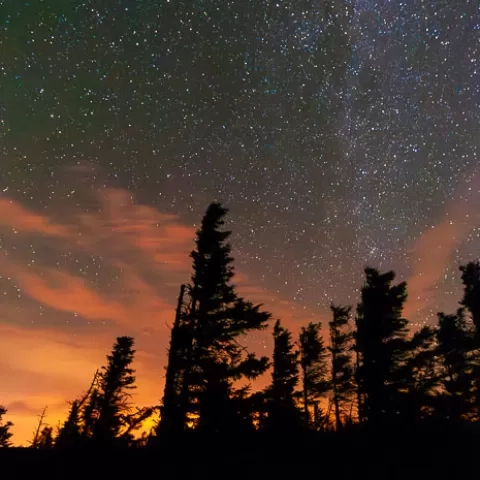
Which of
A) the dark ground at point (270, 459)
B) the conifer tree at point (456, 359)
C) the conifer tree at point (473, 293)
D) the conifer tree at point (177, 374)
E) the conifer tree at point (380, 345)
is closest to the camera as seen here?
the dark ground at point (270, 459)

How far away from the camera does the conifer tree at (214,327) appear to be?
16109mm

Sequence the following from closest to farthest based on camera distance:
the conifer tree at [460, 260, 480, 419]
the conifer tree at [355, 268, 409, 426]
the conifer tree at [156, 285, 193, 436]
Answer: the conifer tree at [156, 285, 193, 436] → the conifer tree at [355, 268, 409, 426] → the conifer tree at [460, 260, 480, 419]

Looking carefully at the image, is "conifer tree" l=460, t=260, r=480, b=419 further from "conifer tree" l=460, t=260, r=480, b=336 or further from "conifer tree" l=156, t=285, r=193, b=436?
"conifer tree" l=156, t=285, r=193, b=436

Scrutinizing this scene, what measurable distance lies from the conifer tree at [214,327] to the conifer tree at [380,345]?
8825mm

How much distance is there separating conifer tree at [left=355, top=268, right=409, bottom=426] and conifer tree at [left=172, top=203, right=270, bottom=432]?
29.0ft

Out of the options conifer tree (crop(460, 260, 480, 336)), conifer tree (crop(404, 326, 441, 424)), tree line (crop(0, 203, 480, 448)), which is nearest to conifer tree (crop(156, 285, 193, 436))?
tree line (crop(0, 203, 480, 448))

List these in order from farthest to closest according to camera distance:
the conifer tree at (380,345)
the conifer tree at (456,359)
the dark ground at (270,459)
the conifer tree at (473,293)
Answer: the conifer tree at (456,359) → the conifer tree at (473,293) → the conifer tree at (380,345) → the dark ground at (270,459)

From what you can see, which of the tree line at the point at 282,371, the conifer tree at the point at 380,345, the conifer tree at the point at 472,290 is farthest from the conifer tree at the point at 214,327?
the conifer tree at the point at 472,290

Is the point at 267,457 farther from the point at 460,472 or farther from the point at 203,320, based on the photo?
the point at 203,320

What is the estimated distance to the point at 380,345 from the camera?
2334 centimetres

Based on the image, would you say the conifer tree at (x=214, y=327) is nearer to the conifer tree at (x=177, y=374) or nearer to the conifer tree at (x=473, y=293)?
the conifer tree at (x=177, y=374)

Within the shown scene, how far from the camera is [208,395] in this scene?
1559cm

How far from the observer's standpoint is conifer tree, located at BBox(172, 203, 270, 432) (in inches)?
634

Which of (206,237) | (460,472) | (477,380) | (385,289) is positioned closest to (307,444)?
(460,472)
